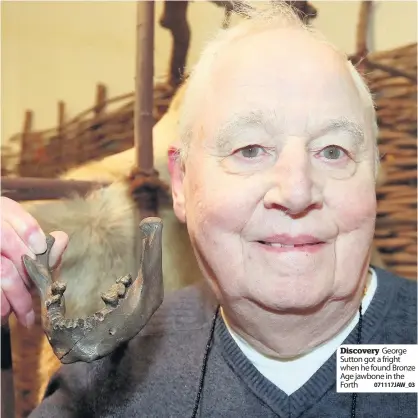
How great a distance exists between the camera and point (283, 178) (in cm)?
74

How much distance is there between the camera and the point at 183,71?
995mm

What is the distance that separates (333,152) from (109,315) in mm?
348

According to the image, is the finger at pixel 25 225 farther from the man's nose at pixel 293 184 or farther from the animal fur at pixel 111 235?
the man's nose at pixel 293 184

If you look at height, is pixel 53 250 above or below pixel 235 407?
above

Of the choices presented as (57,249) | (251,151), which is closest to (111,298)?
(57,249)

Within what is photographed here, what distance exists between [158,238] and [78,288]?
0.31 m

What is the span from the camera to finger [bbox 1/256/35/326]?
819 mm


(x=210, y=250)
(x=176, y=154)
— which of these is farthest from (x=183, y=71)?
(x=210, y=250)

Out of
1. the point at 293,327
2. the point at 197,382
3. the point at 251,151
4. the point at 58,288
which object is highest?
the point at 251,151

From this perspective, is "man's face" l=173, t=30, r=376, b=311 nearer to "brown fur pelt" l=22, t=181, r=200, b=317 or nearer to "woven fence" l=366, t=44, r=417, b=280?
"brown fur pelt" l=22, t=181, r=200, b=317

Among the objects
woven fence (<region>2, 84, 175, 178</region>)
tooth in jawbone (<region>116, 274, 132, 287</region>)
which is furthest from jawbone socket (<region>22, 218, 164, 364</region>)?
woven fence (<region>2, 84, 175, 178</region>)

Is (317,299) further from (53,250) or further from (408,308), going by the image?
(53,250)

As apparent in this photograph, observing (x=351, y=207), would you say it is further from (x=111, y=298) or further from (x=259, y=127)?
(x=111, y=298)

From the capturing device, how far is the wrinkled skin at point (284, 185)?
0.76m
